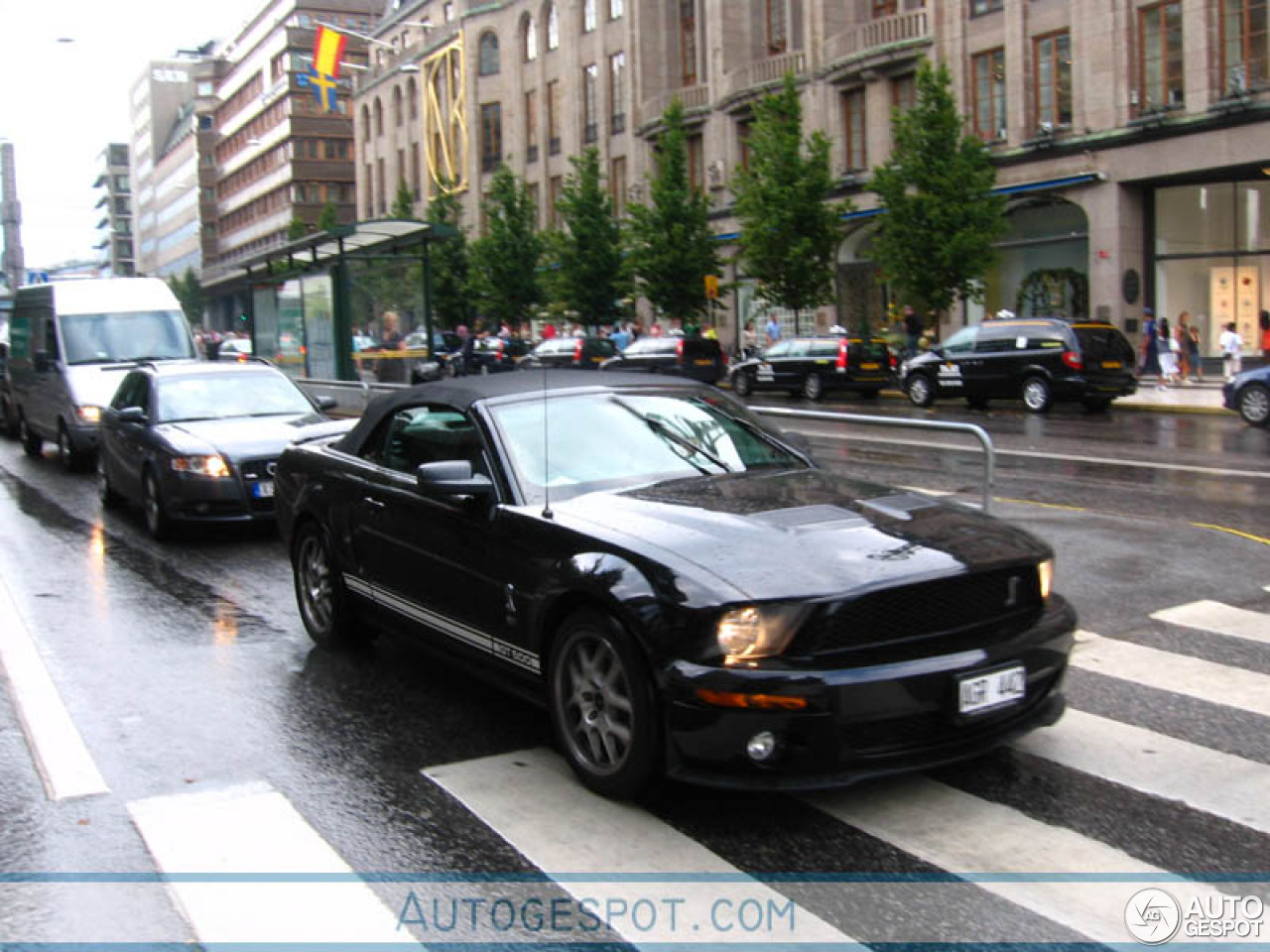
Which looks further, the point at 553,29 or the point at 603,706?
the point at 553,29

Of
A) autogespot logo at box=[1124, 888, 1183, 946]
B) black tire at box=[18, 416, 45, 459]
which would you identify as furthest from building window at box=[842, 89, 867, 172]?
autogespot logo at box=[1124, 888, 1183, 946]

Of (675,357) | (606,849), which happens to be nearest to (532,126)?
(675,357)

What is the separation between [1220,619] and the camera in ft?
24.3

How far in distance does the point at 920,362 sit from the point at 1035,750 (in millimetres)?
21742

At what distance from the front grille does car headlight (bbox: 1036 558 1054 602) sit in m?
0.13

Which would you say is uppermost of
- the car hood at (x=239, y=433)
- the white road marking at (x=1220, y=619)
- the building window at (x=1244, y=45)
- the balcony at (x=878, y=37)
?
the balcony at (x=878, y=37)

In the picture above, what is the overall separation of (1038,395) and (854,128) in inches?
784

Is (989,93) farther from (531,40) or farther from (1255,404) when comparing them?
(531,40)

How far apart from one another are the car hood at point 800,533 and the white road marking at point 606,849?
2.94ft

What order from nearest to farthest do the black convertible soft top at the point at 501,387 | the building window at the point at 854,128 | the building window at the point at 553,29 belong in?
the black convertible soft top at the point at 501,387 → the building window at the point at 854,128 → the building window at the point at 553,29

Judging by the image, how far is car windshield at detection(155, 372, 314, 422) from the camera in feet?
39.3

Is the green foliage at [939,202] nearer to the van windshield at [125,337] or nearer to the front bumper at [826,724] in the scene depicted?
the van windshield at [125,337]

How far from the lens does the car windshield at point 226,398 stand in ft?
39.3

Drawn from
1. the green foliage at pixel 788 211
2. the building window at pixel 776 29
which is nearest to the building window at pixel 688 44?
the building window at pixel 776 29
